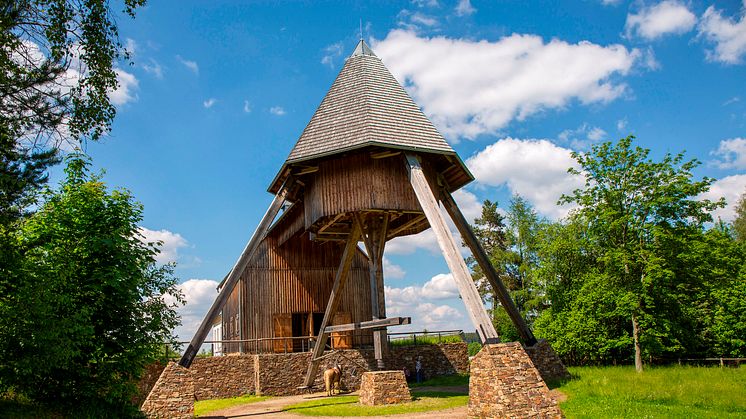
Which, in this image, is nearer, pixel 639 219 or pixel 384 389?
pixel 384 389

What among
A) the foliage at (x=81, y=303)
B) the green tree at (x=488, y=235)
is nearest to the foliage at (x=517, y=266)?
the green tree at (x=488, y=235)

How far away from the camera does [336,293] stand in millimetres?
19672

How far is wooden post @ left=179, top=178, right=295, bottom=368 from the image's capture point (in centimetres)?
1492

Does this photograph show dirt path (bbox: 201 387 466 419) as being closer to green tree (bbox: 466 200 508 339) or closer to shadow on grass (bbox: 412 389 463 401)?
shadow on grass (bbox: 412 389 463 401)

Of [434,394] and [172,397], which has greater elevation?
[172,397]

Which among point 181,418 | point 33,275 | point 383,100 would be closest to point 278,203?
point 383,100

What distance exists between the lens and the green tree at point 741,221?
36.9 m

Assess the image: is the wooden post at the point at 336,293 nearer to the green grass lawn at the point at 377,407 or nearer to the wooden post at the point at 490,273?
the green grass lawn at the point at 377,407

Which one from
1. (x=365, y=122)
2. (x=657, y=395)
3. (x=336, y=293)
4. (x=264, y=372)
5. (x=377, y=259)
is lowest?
(x=657, y=395)

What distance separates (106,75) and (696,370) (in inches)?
846

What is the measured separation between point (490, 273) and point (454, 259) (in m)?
3.62

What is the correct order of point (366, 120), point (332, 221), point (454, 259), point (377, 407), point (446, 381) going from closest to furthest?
point (454, 259) → point (377, 407) → point (366, 120) → point (332, 221) → point (446, 381)

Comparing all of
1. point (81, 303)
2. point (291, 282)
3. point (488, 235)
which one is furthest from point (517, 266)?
point (81, 303)

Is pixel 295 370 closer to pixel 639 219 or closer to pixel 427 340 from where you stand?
pixel 427 340
